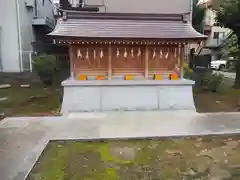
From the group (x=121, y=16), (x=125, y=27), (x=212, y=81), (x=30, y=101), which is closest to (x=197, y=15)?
(x=212, y=81)

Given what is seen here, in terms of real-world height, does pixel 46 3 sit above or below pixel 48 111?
above

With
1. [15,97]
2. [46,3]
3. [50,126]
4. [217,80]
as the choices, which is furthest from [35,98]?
[46,3]

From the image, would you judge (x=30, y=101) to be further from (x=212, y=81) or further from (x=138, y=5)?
(x=212, y=81)

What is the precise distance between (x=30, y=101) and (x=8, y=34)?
6263mm

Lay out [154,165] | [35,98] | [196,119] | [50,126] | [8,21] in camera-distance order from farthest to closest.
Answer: [8,21], [35,98], [196,119], [50,126], [154,165]

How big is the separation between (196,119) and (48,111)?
4710mm

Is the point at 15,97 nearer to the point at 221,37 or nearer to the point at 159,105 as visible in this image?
the point at 159,105

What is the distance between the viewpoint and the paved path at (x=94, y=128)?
5.18 m

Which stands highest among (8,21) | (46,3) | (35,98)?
(46,3)

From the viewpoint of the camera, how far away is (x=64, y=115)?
7.97 metres

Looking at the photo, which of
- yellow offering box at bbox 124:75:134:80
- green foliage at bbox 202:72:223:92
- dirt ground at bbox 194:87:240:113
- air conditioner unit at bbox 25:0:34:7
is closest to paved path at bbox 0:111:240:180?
dirt ground at bbox 194:87:240:113

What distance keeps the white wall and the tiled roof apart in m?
6.82

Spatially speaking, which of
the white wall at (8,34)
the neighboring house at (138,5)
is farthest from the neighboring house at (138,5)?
the white wall at (8,34)

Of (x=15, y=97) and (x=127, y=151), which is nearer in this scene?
(x=127, y=151)
